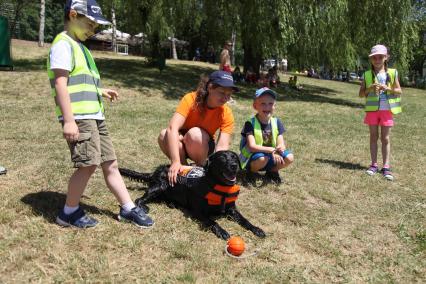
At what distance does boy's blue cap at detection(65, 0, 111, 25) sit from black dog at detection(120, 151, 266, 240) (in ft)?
4.87

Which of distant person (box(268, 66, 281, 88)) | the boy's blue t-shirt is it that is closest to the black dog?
the boy's blue t-shirt

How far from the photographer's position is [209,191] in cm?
396

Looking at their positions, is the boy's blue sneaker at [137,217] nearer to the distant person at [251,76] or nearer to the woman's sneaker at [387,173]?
the woman's sneaker at [387,173]

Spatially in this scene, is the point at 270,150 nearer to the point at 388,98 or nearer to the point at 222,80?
the point at 222,80

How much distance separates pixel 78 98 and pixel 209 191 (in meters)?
1.38

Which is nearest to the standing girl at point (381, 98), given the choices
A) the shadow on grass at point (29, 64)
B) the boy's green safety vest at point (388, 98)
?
the boy's green safety vest at point (388, 98)

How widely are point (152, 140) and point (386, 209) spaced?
3910 mm

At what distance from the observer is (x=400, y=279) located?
3.31m

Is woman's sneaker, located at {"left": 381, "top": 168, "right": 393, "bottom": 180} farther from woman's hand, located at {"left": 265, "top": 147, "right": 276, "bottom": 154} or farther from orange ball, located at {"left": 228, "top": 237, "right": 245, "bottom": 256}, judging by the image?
orange ball, located at {"left": 228, "top": 237, "right": 245, "bottom": 256}

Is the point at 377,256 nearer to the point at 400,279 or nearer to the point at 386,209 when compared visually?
the point at 400,279

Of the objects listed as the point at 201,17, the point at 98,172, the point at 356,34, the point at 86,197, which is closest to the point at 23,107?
the point at 98,172

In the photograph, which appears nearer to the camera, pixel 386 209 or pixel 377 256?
pixel 377 256

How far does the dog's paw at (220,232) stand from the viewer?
374cm

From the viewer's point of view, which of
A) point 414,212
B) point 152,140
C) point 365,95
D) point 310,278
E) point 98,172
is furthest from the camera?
point 152,140
